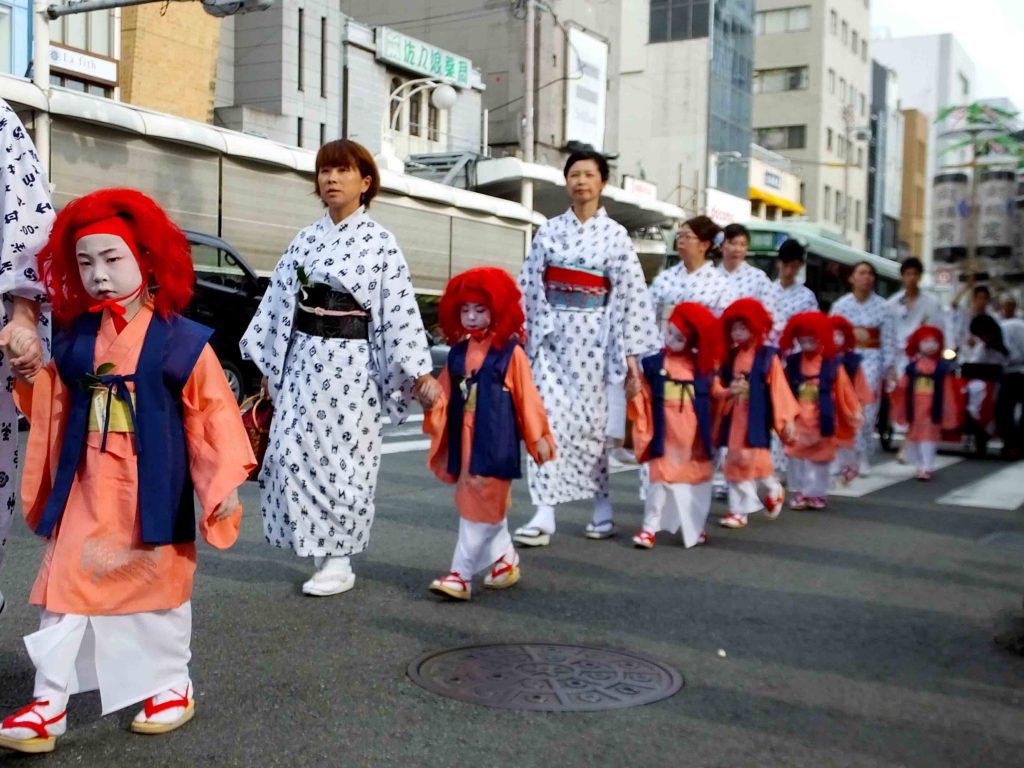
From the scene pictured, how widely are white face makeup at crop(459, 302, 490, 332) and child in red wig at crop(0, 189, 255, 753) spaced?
2.07m

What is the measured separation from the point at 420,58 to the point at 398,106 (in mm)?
2425

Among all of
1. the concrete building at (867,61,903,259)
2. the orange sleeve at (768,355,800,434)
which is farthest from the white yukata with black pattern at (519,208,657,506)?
the concrete building at (867,61,903,259)

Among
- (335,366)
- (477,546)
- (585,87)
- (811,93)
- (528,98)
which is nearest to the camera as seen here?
(335,366)

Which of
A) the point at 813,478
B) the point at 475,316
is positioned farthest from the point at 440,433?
the point at 813,478

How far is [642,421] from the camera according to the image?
258 inches

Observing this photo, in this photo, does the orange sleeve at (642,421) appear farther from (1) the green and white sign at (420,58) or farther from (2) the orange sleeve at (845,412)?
(1) the green and white sign at (420,58)

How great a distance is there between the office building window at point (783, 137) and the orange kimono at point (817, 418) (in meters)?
55.1

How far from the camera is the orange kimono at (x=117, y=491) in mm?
3070

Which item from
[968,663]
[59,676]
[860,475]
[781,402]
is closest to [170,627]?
[59,676]

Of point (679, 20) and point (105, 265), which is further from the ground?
point (679, 20)

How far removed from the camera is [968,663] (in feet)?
13.8

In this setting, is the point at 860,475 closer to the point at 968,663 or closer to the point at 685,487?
the point at 685,487

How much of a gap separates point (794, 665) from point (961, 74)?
276 ft

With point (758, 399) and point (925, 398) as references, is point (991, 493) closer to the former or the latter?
point (925, 398)
